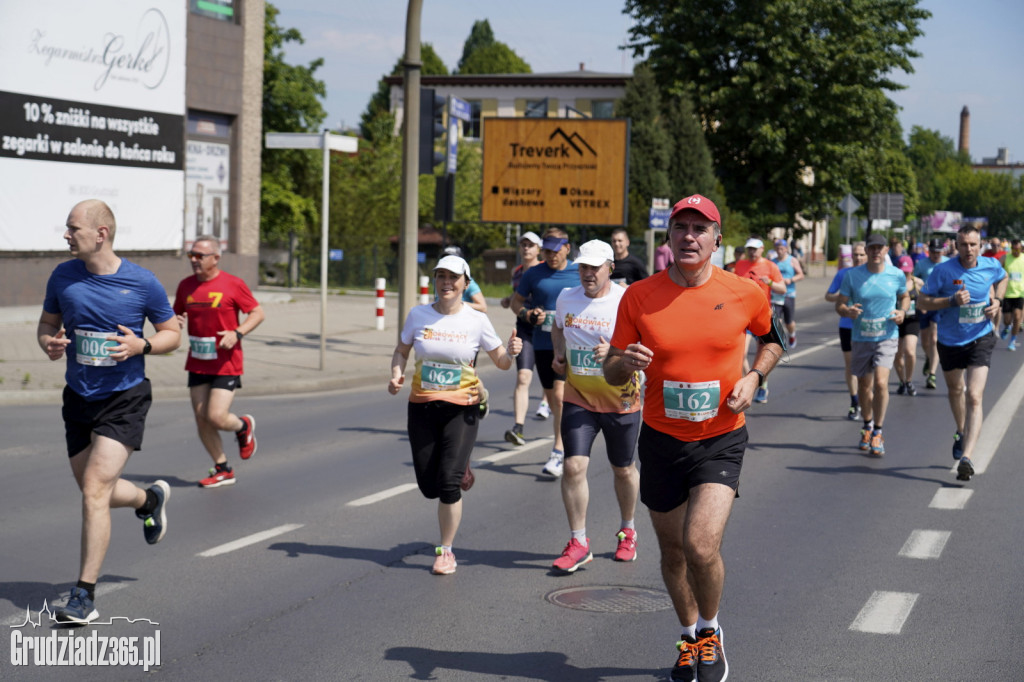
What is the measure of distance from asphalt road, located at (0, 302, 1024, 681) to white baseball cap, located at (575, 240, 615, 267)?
1730mm

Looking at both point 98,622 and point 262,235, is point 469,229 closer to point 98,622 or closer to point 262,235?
point 262,235

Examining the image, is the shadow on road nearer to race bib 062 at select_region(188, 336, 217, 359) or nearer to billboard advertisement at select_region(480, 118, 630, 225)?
race bib 062 at select_region(188, 336, 217, 359)

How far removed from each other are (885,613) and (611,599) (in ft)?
4.43

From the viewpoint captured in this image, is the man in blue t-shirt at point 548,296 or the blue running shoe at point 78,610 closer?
the blue running shoe at point 78,610

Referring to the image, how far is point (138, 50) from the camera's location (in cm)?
2709

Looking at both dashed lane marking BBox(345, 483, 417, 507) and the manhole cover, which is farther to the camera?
dashed lane marking BBox(345, 483, 417, 507)

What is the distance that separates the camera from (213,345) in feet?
30.9

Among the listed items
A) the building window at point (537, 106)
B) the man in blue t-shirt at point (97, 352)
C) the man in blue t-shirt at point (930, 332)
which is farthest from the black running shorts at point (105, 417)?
the building window at point (537, 106)

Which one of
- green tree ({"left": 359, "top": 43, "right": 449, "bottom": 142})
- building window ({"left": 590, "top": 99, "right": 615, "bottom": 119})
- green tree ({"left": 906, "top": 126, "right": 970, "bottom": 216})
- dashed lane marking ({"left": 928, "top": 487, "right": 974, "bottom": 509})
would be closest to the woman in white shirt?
dashed lane marking ({"left": 928, "top": 487, "right": 974, "bottom": 509})

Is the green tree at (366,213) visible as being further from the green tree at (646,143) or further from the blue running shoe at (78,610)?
the blue running shoe at (78,610)

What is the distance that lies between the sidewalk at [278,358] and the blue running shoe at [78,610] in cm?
860

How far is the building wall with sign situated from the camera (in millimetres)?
24203

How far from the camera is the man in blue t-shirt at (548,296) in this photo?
32.1ft

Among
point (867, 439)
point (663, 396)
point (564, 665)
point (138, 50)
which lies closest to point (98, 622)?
point (564, 665)
